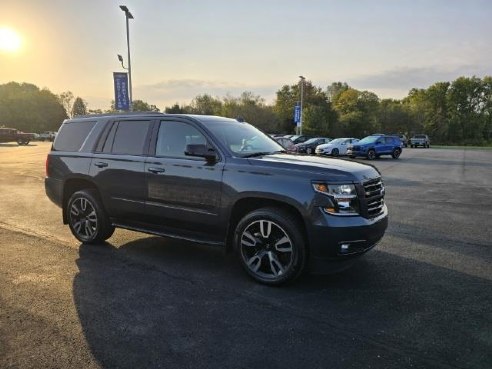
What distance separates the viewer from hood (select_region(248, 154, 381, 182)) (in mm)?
4484

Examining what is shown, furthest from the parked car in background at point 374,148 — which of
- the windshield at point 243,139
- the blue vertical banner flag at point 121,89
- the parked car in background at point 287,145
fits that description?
the windshield at point 243,139

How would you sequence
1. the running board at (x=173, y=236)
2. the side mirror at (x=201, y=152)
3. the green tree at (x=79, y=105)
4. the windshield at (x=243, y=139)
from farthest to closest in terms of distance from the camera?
the green tree at (x=79, y=105)
the windshield at (x=243, y=139)
the running board at (x=173, y=236)
the side mirror at (x=201, y=152)

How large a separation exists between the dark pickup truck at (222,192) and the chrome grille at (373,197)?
0.04ft

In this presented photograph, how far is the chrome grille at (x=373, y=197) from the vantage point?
4.68 m

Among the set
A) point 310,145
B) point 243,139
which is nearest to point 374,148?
point 310,145

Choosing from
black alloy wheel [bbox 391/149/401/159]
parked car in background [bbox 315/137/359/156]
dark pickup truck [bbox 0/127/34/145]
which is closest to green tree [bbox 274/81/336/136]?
parked car in background [bbox 315/137/359/156]

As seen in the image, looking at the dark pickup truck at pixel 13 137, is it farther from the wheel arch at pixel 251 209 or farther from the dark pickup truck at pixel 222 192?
the wheel arch at pixel 251 209

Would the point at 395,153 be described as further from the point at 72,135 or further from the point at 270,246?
the point at 270,246

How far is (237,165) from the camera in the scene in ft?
16.1

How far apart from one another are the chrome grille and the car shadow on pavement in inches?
31.9

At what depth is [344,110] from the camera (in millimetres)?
81750

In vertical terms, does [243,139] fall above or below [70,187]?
above

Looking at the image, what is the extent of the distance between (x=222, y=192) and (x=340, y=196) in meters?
1.36

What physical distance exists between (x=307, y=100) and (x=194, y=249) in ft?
229
